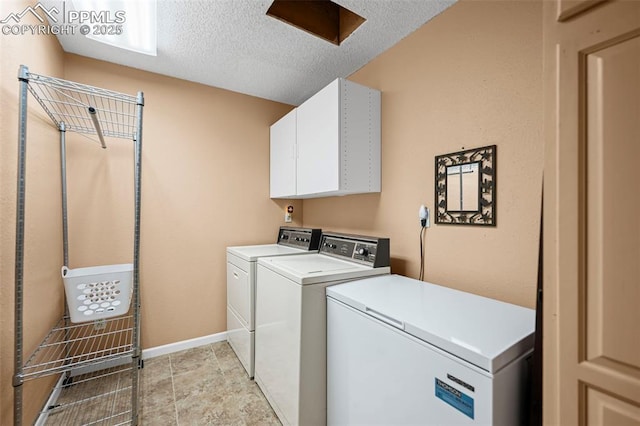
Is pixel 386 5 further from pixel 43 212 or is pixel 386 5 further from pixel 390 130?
pixel 43 212

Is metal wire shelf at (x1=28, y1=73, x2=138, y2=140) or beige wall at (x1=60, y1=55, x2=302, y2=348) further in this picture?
beige wall at (x1=60, y1=55, x2=302, y2=348)

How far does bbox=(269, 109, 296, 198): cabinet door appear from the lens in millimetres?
2482

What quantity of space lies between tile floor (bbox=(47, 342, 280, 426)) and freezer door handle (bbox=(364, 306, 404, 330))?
1.09 meters

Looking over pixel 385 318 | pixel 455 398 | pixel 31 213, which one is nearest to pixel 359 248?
pixel 385 318

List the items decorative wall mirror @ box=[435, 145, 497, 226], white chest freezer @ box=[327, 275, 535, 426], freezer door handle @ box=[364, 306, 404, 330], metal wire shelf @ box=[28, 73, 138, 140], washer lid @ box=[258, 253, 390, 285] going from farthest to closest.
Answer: metal wire shelf @ box=[28, 73, 138, 140]
washer lid @ box=[258, 253, 390, 285]
decorative wall mirror @ box=[435, 145, 497, 226]
freezer door handle @ box=[364, 306, 404, 330]
white chest freezer @ box=[327, 275, 535, 426]

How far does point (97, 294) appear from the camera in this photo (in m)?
1.65

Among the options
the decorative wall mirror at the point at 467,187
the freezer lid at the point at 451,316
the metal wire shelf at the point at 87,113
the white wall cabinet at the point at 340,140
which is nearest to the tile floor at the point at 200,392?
the freezer lid at the point at 451,316

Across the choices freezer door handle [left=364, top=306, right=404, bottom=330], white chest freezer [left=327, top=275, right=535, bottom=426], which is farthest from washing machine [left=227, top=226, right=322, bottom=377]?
freezer door handle [left=364, top=306, right=404, bottom=330]

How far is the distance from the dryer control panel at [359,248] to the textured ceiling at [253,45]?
1411 mm

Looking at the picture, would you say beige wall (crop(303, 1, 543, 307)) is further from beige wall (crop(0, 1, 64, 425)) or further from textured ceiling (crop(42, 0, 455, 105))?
beige wall (crop(0, 1, 64, 425))

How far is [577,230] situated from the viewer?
70cm

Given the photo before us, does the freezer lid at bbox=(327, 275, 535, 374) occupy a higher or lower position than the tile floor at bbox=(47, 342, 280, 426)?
higher

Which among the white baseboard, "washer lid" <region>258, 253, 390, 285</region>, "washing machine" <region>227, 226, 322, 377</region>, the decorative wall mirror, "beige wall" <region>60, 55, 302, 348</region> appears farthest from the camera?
the white baseboard

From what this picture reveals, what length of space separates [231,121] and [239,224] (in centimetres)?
107
